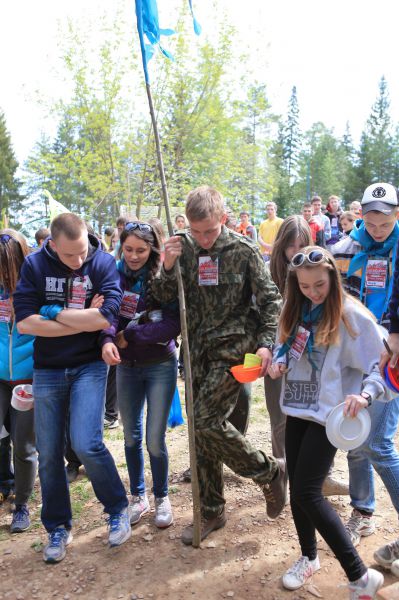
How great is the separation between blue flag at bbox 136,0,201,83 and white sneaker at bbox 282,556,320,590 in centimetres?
306

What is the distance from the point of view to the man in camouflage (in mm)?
3021

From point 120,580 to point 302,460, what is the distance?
4.47ft

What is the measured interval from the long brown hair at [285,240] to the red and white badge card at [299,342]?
91cm

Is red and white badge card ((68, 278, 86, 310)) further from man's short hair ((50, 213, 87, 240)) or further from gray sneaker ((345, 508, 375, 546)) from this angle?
gray sneaker ((345, 508, 375, 546))

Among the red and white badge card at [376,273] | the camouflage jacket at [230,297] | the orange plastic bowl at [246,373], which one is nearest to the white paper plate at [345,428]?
the orange plastic bowl at [246,373]

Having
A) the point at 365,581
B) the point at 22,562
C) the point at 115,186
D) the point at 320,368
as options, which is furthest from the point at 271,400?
the point at 115,186

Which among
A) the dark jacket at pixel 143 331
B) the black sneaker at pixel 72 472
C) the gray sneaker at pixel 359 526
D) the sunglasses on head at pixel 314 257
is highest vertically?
the sunglasses on head at pixel 314 257

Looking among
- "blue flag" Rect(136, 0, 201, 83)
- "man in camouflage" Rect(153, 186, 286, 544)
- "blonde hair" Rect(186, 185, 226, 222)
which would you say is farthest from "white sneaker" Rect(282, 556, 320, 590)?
"blue flag" Rect(136, 0, 201, 83)

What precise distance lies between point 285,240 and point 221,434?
1.39m

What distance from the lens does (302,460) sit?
7.97ft

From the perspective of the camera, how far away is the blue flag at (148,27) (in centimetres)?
304

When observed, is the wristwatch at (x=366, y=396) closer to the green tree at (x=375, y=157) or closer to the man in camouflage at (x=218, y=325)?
the man in camouflage at (x=218, y=325)

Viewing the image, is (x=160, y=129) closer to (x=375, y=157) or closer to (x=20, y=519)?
(x=20, y=519)

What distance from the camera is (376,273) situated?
10.1 ft
